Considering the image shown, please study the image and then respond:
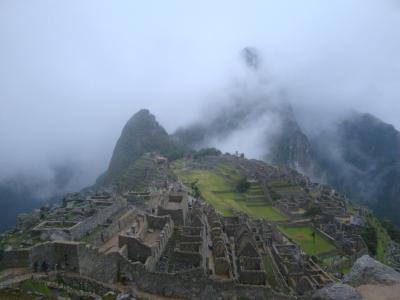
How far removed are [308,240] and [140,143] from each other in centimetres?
7067

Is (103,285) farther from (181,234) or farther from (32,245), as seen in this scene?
(181,234)

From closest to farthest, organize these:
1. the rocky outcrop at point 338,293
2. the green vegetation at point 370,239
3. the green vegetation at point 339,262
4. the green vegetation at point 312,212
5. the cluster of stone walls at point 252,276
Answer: the rocky outcrop at point 338,293 < the cluster of stone walls at point 252,276 < the green vegetation at point 339,262 < the green vegetation at point 370,239 < the green vegetation at point 312,212

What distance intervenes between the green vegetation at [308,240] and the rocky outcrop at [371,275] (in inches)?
766

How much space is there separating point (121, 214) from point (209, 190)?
34.8m

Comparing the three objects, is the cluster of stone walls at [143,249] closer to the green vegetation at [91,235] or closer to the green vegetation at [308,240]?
the green vegetation at [91,235]

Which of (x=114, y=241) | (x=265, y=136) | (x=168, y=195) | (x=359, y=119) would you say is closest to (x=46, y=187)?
(x=168, y=195)

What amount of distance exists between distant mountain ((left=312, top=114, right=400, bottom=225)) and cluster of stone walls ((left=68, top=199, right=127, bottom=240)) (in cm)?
10239

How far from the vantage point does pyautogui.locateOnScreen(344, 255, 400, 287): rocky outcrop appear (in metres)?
25.5

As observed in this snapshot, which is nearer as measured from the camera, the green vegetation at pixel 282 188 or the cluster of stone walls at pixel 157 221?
the cluster of stone walls at pixel 157 221

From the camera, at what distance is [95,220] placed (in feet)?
95.0

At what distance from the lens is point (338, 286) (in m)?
23.7

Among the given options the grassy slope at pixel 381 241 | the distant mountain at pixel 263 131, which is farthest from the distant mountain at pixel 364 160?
the grassy slope at pixel 381 241

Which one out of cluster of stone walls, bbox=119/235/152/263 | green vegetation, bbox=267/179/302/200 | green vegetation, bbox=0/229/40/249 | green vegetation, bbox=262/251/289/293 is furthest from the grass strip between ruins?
green vegetation, bbox=0/229/40/249

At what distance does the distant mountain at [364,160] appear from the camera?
137025 millimetres
